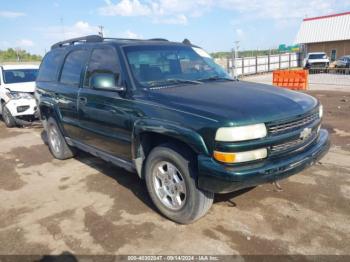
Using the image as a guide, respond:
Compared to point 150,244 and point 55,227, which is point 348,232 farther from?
point 55,227

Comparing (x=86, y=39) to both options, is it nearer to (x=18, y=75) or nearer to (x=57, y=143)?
(x=57, y=143)

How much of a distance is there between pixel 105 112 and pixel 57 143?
7.93 feet

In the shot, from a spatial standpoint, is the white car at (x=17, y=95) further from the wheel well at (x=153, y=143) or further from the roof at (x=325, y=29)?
the roof at (x=325, y=29)

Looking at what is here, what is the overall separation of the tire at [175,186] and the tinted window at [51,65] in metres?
2.98

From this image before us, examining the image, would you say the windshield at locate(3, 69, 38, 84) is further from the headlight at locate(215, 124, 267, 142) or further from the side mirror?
the headlight at locate(215, 124, 267, 142)

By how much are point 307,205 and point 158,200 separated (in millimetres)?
1801

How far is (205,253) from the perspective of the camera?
2.98 m

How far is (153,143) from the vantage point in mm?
3627

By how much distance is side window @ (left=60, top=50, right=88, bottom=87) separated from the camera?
4.67 m

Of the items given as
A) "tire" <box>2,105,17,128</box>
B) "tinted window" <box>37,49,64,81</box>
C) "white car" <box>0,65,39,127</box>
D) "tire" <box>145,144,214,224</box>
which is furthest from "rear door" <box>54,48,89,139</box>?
"tire" <box>2,105,17,128</box>

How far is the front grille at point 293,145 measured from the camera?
9.90 feet

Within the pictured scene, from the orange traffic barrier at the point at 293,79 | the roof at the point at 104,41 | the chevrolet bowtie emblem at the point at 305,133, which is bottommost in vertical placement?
the orange traffic barrier at the point at 293,79

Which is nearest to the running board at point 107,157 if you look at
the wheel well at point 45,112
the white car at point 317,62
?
the wheel well at point 45,112

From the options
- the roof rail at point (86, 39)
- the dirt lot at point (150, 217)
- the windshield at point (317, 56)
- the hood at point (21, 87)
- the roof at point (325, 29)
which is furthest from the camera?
the roof at point (325, 29)
